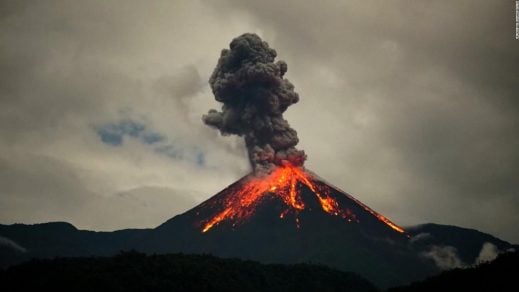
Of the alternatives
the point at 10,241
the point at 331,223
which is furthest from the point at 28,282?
the point at 10,241

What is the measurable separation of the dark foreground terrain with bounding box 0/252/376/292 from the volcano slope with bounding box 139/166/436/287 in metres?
23.0

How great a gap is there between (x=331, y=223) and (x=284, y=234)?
10.00m

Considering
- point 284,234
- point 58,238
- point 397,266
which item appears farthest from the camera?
point 58,238

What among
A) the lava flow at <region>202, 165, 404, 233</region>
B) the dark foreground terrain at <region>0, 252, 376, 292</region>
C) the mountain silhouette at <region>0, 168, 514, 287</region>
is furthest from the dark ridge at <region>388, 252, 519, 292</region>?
the lava flow at <region>202, 165, 404, 233</region>

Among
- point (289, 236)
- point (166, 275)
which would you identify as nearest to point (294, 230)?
point (289, 236)

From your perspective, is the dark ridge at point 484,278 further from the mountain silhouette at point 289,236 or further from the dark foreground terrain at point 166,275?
the mountain silhouette at point 289,236

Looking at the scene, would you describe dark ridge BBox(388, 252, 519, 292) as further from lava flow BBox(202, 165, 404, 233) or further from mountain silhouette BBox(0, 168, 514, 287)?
lava flow BBox(202, 165, 404, 233)

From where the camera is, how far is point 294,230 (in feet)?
445

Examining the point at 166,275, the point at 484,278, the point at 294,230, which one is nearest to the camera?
the point at 484,278

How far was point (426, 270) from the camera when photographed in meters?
126

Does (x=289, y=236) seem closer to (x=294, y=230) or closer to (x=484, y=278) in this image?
(x=294, y=230)

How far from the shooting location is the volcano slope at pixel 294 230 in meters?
126

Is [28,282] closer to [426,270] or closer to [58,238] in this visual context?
[426,270]

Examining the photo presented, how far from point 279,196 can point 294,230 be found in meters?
10.3
